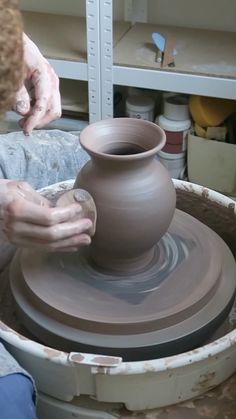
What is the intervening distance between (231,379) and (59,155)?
28.4 inches

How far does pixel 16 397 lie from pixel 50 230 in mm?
296

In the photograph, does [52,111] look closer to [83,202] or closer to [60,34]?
[83,202]

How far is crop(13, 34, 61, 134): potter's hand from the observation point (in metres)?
1.36

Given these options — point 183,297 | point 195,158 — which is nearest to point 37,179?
point 183,297

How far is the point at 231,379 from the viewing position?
3.99ft

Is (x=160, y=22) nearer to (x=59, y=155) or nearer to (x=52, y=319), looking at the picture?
(x=59, y=155)

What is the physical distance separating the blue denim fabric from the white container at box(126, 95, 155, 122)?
4.70ft

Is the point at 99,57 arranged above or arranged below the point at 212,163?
above

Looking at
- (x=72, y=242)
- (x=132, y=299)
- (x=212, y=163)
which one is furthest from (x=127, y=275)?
(x=212, y=163)

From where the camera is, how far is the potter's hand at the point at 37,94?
1364 millimetres

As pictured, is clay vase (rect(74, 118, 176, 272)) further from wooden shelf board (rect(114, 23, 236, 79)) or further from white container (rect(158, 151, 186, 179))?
white container (rect(158, 151, 186, 179))

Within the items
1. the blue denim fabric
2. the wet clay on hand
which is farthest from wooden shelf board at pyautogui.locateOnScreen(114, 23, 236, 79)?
the blue denim fabric

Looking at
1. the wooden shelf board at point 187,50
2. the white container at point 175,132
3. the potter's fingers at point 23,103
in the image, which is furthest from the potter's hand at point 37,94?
the white container at point 175,132

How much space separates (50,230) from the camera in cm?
108
